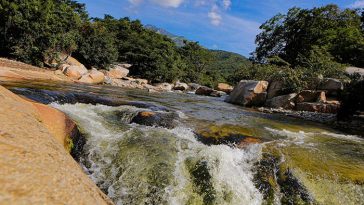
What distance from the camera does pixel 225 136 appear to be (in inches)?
407

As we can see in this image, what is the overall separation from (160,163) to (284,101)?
1864cm

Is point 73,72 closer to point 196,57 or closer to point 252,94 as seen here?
point 252,94

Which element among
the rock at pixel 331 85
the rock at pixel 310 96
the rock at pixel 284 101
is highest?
the rock at pixel 331 85

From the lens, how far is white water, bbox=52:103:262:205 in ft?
22.7

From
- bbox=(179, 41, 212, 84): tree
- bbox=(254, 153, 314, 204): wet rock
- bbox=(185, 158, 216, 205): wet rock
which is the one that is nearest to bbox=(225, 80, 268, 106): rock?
bbox=(254, 153, 314, 204): wet rock

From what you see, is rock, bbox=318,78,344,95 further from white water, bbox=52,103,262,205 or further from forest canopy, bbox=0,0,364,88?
white water, bbox=52,103,262,205

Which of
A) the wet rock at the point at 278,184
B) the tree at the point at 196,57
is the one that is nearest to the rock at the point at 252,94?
the wet rock at the point at 278,184

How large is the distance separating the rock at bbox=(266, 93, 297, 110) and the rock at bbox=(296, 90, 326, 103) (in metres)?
0.45

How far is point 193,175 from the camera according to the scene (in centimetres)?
758

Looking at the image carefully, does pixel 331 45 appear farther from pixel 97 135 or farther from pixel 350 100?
pixel 97 135

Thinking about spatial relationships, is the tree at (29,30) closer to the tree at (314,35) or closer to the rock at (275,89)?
the rock at (275,89)

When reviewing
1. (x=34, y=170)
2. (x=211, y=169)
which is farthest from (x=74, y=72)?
(x=34, y=170)

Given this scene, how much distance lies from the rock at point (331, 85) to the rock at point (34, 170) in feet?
76.3

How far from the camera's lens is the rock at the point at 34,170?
275 cm
